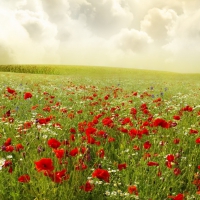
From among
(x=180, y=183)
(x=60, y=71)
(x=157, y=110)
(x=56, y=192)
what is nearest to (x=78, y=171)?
(x=56, y=192)

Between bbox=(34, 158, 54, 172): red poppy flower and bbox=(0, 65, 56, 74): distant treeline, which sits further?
bbox=(0, 65, 56, 74): distant treeline

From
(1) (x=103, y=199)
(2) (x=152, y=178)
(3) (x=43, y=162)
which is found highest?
(3) (x=43, y=162)

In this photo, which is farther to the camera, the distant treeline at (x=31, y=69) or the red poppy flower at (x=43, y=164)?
the distant treeline at (x=31, y=69)

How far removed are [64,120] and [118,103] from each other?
2834 millimetres

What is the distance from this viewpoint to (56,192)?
2.41 m

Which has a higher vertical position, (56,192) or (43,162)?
(43,162)

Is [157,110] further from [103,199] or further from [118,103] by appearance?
[103,199]

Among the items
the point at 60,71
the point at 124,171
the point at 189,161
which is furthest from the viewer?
the point at 60,71

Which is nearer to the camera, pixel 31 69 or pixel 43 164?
pixel 43 164

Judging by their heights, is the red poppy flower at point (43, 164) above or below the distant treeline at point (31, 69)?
below

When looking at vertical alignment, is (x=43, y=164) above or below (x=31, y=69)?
below

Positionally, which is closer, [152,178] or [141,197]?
[141,197]

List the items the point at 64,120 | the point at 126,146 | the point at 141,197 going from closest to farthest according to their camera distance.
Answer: the point at 141,197 < the point at 126,146 < the point at 64,120

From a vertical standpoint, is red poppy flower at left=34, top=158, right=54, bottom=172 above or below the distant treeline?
below
